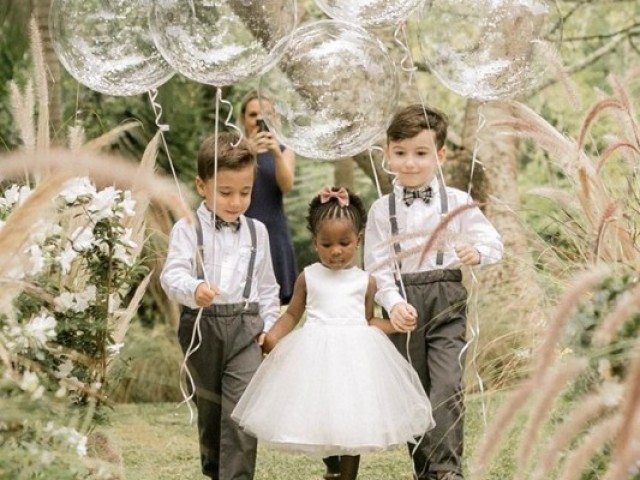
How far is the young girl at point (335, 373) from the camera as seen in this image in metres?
5.33

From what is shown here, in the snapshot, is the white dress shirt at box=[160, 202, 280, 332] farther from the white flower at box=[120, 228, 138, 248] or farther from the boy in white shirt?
the white flower at box=[120, 228, 138, 248]

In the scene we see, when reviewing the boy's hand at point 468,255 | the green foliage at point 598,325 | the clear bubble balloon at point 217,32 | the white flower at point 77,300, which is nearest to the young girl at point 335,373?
the boy's hand at point 468,255

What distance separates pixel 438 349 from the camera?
5.73m

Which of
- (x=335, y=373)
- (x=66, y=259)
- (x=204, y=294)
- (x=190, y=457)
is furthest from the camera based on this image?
(x=190, y=457)

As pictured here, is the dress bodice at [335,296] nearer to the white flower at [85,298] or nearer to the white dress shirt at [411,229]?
the white dress shirt at [411,229]

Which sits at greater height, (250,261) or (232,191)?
(232,191)

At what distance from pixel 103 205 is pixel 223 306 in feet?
4.08

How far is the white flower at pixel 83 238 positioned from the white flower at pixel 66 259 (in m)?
0.03

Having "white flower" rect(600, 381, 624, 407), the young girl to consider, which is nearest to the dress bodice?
the young girl

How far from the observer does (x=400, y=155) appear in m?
5.90

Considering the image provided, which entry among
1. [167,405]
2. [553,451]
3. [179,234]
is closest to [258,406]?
[179,234]

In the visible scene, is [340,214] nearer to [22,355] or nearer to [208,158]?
[208,158]

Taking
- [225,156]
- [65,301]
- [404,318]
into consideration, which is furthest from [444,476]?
[65,301]

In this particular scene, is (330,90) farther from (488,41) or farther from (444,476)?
(444,476)
